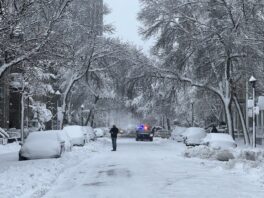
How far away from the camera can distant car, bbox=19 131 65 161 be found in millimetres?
24906

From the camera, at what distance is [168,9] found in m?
40.1

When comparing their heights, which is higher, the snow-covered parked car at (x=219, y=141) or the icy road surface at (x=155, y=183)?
the snow-covered parked car at (x=219, y=141)

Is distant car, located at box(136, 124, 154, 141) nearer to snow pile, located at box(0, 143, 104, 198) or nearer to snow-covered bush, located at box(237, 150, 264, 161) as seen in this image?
snow-covered bush, located at box(237, 150, 264, 161)

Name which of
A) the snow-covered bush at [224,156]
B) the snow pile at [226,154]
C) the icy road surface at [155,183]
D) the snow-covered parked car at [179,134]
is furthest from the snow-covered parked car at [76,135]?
the icy road surface at [155,183]

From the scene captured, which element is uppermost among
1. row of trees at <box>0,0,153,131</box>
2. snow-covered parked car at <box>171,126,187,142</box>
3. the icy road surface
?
row of trees at <box>0,0,153,131</box>

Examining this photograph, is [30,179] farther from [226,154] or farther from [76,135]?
[76,135]

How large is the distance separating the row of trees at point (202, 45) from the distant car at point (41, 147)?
13351mm

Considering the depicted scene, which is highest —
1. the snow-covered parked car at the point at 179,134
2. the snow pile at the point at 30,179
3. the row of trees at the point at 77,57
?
the row of trees at the point at 77,57

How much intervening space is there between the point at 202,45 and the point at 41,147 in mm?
→ 16267

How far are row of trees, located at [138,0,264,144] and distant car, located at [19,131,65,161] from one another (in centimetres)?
1335

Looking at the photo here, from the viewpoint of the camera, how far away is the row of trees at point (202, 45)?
116 ft

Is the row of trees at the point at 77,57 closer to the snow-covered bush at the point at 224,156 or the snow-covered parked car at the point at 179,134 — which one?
the snow-covered parked car at the point at 179,134

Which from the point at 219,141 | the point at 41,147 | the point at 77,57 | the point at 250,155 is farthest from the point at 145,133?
the point at 250,155

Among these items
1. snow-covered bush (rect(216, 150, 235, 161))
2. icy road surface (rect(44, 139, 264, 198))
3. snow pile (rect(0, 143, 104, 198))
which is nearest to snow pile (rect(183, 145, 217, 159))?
snow-covered bush (rect(216, 150, 235, 161))
